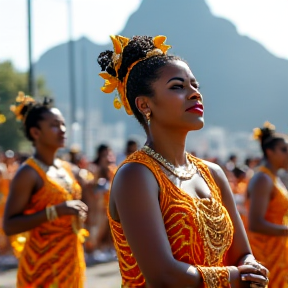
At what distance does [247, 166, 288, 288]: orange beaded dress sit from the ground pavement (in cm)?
351

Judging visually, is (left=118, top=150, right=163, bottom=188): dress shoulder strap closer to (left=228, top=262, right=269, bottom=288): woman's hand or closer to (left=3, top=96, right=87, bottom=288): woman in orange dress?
(left=228, top=262, right=269, bottom=288): woman's hand

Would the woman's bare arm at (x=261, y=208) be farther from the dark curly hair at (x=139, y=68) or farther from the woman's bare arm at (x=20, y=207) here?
the dark curly hair at (x=139, y=68)

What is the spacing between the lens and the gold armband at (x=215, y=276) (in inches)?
122

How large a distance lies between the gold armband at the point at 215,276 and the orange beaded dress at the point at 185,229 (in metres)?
0.09

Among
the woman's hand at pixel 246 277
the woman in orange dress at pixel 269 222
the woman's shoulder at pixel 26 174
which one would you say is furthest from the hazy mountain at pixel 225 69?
the woman's hand at pixel 246 277

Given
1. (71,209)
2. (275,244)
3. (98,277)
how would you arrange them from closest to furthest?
(71,209) → (275,244) → (98,277)

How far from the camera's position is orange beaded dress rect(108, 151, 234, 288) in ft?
10.5

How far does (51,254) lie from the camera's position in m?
5.66

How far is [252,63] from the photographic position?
310 ft

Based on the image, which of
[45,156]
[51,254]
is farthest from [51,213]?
[45,156]

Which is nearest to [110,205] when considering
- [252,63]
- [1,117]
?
[1,117]

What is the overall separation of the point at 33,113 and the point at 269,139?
220 centimetres

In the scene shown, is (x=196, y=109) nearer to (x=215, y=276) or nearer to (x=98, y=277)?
(x=215, y=276)

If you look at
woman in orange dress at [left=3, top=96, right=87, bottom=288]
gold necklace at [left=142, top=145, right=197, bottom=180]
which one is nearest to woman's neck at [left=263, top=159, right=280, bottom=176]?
woman in orange dress at [left=3, top=96, right=87, bottom=288]
